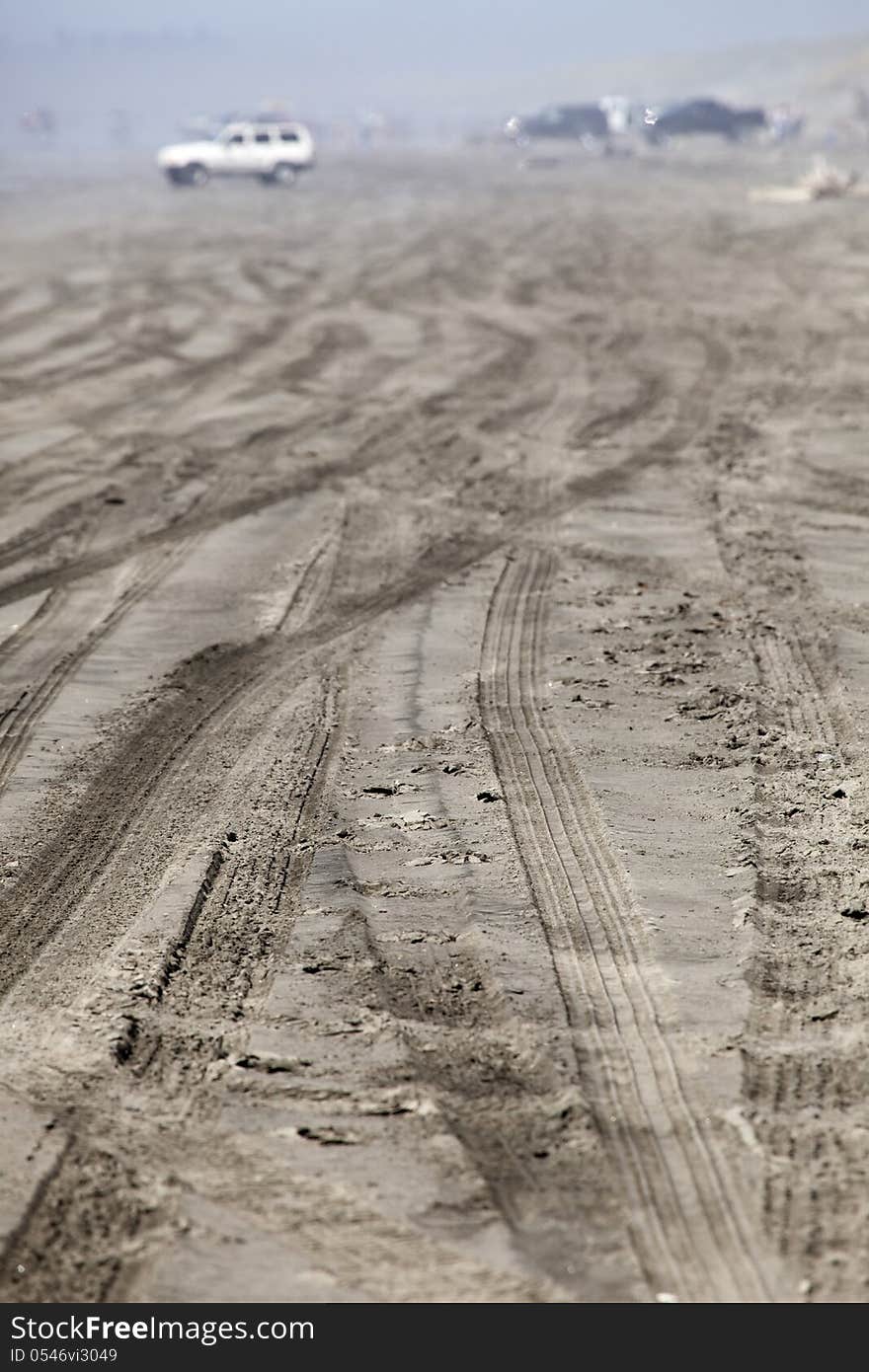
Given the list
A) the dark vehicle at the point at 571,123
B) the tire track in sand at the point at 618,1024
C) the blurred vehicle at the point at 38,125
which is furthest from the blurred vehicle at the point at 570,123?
the tire track in sand at the point at 618,1024

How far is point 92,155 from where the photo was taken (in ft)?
199

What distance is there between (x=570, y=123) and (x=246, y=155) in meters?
16.4

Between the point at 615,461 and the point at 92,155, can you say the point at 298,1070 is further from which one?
the point at 92,155

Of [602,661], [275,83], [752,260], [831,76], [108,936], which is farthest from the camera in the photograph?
[275,83]

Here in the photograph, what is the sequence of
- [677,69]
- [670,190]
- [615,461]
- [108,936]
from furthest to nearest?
[677,69] < [670,190] < [615,461] < [108,936]

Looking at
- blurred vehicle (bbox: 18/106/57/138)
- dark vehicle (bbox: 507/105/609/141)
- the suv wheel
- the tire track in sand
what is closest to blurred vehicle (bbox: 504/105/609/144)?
dark vehicle (bbox: 507/105/609/141)

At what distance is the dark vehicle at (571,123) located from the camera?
168ft

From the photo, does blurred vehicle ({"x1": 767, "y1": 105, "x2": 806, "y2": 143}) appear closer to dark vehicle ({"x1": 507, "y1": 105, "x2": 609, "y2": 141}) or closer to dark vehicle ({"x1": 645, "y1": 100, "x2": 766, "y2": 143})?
dark vehicle ({"x1": 645, "y1": 100, "x2": 766, "y2": 143})

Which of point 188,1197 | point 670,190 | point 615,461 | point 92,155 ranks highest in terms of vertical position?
point 92,155

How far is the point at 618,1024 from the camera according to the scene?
13.3 ft

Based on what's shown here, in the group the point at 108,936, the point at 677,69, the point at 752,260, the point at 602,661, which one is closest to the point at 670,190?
the point at 752,260

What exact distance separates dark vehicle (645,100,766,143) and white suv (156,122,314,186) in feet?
47.9

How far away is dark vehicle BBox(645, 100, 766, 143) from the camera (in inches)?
1953

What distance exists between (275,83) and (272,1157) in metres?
123
